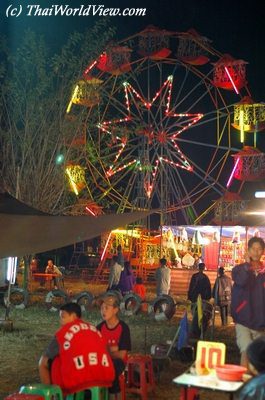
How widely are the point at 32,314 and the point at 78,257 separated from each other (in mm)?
17051

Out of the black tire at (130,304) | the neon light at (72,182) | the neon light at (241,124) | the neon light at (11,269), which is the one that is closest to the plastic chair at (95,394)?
the neon light at (11,269)

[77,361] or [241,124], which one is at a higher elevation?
[241,124]

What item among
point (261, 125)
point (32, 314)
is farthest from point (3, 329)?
point (261, 125)

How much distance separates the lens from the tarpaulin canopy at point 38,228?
547 centimetres

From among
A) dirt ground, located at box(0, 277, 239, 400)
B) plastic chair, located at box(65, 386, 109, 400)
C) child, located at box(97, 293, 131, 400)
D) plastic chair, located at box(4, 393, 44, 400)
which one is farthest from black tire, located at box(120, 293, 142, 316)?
plastic chair, located at box(4, 393, 44, 400)

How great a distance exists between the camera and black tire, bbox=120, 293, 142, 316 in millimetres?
12053

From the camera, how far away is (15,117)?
13875 millimetres

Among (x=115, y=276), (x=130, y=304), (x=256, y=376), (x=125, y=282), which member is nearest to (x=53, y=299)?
(x=115, y=276)

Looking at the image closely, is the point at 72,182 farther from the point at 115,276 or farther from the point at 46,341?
the point at 46,341

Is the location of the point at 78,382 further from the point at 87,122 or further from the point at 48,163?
the point at 87,122

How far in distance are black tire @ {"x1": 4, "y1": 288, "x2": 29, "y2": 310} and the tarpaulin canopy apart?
22.3 feet

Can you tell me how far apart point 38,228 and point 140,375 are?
5.92ft

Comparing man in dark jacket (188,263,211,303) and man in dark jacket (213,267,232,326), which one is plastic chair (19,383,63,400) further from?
man in dark jacket (188,263,211,303)

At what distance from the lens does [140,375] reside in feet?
19.4
